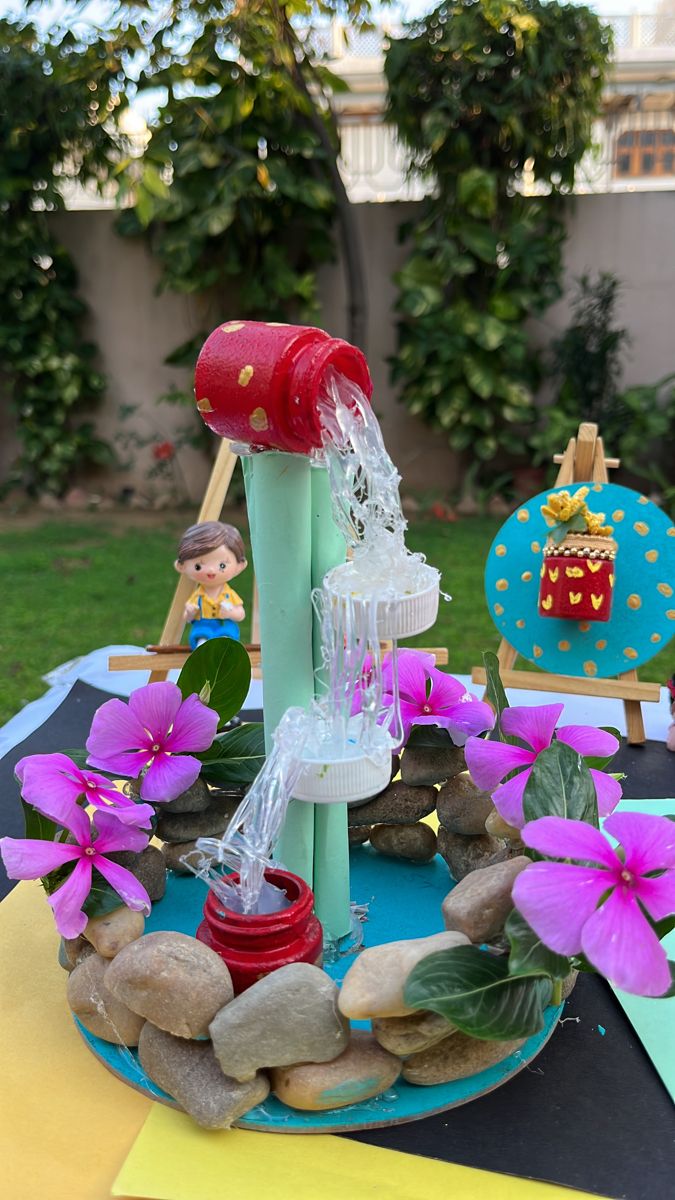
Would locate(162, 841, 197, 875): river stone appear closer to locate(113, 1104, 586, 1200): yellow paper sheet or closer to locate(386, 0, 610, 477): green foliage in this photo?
locate(113, 1104, 586, 1200): yellow paper sheet

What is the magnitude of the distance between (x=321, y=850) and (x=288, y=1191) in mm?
375

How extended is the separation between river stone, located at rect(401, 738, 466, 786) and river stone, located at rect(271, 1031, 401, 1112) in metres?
0.43

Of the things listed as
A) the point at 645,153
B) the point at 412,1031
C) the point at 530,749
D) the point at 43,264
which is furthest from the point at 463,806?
the point at 645,153

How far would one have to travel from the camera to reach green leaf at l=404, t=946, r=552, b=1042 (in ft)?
2.81

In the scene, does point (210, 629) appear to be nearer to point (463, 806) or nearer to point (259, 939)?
point (463, 806)

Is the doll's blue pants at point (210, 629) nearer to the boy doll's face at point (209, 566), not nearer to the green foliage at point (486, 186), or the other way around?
the boy doll's face at point (209, 566)

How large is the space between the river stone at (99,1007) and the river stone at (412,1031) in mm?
265

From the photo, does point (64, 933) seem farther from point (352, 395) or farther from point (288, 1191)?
point (352, 395)

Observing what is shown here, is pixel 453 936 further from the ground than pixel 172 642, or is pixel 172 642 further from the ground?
pixel 453 936

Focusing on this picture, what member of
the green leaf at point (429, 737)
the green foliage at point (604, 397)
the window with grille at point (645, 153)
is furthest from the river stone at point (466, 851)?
the window with grille at point (645, 153)

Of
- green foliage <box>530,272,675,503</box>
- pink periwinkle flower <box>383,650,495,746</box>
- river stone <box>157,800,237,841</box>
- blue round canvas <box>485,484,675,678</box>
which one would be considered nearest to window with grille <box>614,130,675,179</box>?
green foliage <box>530,272,675,503</box>

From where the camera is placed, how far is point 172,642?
2252mm

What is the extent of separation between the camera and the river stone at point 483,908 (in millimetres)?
968

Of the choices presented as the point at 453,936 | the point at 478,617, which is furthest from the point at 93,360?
the point at 453,936
